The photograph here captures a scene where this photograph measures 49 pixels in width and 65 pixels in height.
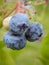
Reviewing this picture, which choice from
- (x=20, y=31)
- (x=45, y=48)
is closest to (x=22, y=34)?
(x=20, y=31)

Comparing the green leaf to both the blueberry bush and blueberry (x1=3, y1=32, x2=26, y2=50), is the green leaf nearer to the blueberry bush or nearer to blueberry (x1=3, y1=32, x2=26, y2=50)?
the blueberry bush

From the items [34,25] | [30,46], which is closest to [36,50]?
[30,46]

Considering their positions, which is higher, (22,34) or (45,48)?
(22,34)

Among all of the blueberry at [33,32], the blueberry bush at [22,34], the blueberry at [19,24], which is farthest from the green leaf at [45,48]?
the blueberry at [19,24]

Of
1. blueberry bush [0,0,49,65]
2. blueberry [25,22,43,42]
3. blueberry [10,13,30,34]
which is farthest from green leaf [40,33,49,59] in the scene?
blueberry [10,13,30,34]

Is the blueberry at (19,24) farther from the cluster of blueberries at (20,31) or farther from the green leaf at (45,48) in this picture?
the green leaf at (45,48)

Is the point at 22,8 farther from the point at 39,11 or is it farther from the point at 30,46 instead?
the point at 39,11

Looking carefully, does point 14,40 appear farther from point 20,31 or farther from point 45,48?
point 45,48
